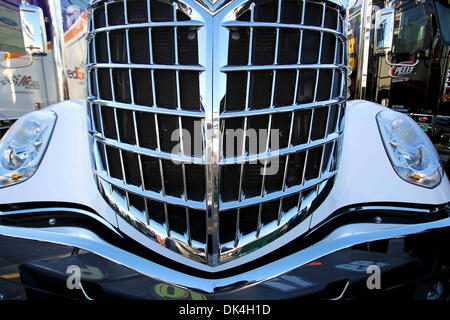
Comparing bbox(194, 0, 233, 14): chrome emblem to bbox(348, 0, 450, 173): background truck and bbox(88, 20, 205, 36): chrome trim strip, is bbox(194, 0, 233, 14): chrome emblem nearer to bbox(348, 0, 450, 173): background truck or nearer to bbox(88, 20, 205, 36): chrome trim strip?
bbox(88, 20, 205, 36): chrome trim strip

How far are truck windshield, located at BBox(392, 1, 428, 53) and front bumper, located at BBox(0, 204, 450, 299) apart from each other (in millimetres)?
4298

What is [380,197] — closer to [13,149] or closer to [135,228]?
[135,228]

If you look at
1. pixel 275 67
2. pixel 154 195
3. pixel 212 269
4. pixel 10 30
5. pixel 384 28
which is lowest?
pixel 212 269

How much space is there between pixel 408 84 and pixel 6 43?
6.29 meters

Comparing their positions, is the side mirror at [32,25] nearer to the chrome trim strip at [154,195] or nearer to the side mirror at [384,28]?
the chrome trim strip at [154,195]

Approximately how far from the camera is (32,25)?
233 cm

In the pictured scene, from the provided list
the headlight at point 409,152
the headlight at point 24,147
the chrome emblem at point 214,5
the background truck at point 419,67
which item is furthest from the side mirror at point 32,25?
the background truck at point 419,67

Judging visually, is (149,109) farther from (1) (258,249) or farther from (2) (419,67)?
(2) (419,67)

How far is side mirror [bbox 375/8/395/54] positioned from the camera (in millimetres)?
2215

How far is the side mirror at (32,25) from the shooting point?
2297mm

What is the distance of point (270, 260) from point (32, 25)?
2421mm

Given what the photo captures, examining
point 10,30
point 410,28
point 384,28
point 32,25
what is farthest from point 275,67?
point 10,30

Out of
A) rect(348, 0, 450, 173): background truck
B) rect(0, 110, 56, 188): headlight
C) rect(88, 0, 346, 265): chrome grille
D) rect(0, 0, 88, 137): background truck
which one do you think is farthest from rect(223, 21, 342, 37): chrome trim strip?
rect(0, 0, 88, 137): background truck

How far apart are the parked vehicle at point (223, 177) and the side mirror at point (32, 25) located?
3.91ft
